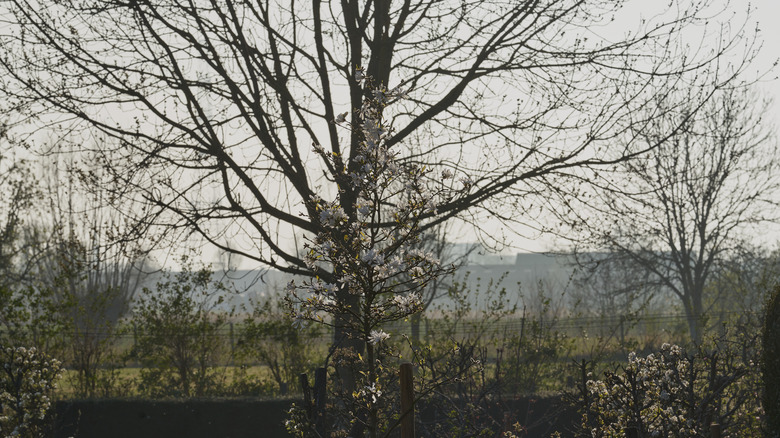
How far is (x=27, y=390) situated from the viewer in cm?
734

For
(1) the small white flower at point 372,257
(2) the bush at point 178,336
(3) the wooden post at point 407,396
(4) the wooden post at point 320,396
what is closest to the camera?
(1) the small white flower at point 372,257

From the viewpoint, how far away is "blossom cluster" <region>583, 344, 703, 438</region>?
16.4ft

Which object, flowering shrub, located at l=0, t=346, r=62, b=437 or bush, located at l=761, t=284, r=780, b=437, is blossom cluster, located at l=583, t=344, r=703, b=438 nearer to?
bush, located at l=761, t=284, r=780, b=437

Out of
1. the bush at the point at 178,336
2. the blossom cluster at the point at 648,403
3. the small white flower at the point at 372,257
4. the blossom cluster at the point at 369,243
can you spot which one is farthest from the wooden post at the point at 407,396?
the bush at the point at 178,336

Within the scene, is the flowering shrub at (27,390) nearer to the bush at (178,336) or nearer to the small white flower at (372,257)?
the bush at (178,336)

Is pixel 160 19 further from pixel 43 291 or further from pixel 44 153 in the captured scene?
pixel 43 291

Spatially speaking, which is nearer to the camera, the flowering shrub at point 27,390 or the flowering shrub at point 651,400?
the flowering shrub at point 651,400

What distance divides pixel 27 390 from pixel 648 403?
6050mm

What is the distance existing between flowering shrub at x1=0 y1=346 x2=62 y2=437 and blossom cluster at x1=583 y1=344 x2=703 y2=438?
5.25m

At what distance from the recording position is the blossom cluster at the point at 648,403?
16.4 feet

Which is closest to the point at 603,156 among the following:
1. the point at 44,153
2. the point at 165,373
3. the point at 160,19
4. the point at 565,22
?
the point at 565,22

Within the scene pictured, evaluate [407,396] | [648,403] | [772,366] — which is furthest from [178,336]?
[772,366]

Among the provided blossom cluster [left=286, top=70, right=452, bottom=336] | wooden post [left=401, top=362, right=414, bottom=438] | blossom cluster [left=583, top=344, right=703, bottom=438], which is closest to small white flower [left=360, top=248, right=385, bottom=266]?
blossom cluster [left=286, top=70, right=452, bottom=336]

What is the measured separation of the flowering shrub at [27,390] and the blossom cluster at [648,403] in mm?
5249
